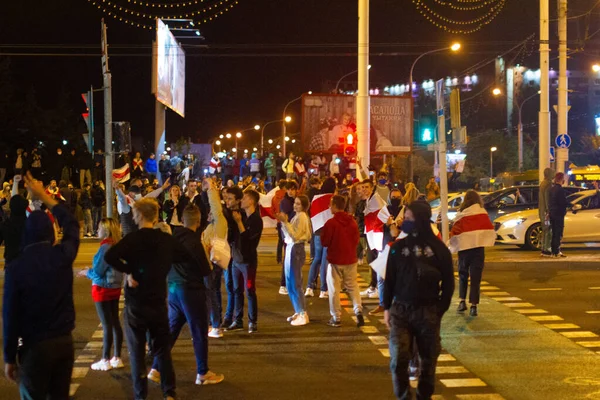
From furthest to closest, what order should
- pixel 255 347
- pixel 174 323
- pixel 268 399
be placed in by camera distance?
pixel 255 347, pixel 174 323, pixel 268 399

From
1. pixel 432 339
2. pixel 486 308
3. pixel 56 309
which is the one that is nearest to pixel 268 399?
pixel 432 339

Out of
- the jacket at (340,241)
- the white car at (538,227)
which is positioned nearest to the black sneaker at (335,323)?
the jacket at (340,241)

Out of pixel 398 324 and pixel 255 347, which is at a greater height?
pixel 398 324

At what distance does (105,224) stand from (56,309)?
330cm

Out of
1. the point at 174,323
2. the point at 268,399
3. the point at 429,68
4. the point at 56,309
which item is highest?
the point at 429,68

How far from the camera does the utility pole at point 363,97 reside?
21.0m

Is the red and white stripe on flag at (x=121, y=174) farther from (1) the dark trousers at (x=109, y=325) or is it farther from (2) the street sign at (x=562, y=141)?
(2) the street sign at (x=562, y=141)

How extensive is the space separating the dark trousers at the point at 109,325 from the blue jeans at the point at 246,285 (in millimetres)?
2093

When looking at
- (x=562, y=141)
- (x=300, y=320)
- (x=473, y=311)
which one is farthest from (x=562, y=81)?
(x=300, y=320)

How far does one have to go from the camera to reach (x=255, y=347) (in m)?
9.23

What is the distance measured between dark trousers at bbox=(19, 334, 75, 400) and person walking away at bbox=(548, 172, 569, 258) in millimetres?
13533

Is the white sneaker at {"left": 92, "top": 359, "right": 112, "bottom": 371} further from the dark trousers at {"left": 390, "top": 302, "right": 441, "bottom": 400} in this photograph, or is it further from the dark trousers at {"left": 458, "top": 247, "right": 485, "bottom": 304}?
the dark trousers at {"left": 458, "top": 247, "right": 485, "bottom": 304}

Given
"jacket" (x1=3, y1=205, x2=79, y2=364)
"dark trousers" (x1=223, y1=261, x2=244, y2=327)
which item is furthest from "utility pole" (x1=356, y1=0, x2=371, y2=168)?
"jacket" (x1=3, y1=205, x2=79, y2=364)

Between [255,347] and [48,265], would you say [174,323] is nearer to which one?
[255,347]
